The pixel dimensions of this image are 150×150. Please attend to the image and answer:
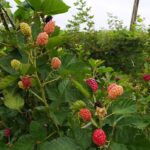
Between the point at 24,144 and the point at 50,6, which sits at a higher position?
the point at 50,6

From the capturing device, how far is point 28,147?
1.24 metres

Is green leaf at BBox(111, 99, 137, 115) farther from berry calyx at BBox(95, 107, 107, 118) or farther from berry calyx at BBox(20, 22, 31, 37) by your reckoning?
berry calyx at BBox(20, 22, 31, 37)

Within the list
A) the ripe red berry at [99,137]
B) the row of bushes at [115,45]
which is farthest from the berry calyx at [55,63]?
the row of bushes at [115,45]

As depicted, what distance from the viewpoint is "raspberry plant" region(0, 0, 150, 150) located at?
3.92 feet

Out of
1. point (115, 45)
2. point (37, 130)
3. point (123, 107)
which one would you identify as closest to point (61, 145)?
point (37, 130)

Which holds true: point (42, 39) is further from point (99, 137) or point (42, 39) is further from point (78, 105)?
point (99, 137)

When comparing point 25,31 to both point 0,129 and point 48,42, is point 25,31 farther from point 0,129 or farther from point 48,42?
point 0,129

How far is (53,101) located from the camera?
→ 130cm

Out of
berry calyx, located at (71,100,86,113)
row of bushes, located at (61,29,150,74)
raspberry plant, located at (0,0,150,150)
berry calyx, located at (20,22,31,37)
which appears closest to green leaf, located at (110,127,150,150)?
raspberry plant, located at (0,0,150,150)

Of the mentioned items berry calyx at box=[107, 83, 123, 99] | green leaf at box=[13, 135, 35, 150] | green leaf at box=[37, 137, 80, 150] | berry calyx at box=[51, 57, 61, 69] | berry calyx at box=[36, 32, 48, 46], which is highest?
berry calyx at box=[36, 32, 48, 46]

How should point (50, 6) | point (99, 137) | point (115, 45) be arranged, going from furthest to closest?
point (115, 45)
point (50, 6)
point (99, 137)

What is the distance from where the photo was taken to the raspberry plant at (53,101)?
3.92 feet

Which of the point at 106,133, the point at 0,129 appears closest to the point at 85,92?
the point at 106,133

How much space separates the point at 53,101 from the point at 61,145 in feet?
0.51
